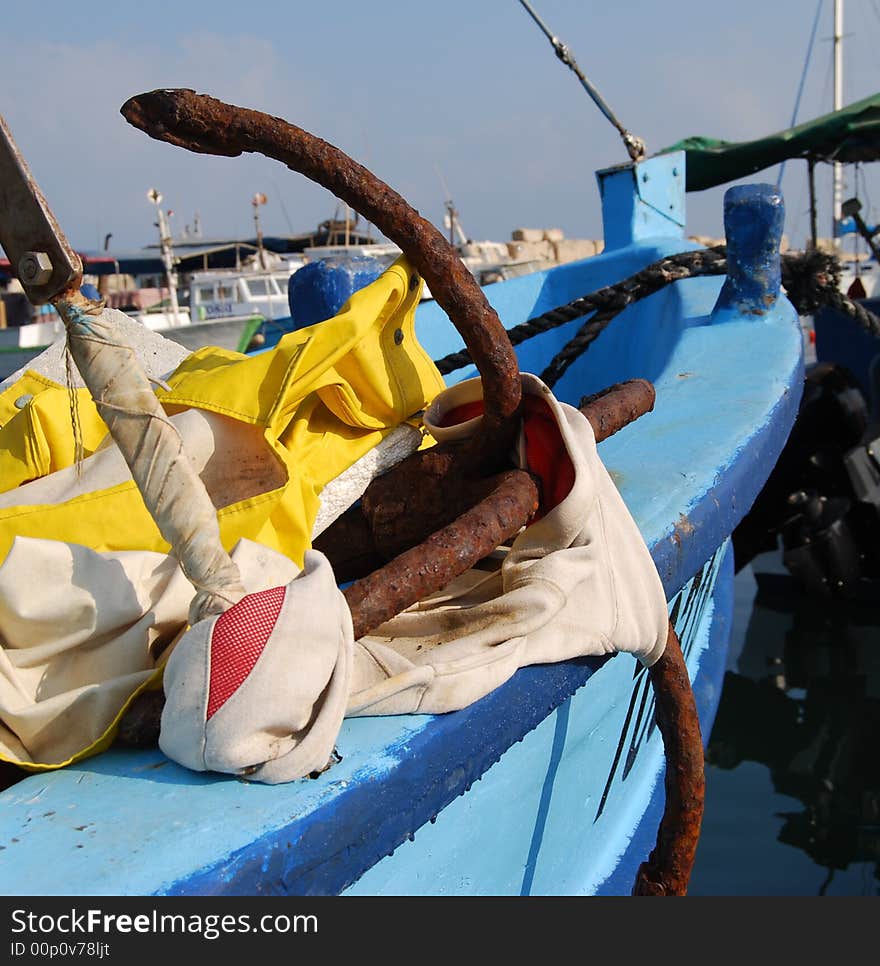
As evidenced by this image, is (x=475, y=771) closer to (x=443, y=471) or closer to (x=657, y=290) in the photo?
(x=443, y=471)

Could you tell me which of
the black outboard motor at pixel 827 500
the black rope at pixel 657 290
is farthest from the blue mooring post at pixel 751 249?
the black outboard motor at pixel 827 500

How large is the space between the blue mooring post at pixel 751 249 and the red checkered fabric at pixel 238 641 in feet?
6.23

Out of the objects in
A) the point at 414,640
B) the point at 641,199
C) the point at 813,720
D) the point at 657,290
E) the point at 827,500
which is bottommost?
the point at 813,720

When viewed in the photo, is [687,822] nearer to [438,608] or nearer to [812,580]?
[438,608]

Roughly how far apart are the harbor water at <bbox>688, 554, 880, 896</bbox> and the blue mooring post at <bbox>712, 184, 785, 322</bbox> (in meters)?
2.00

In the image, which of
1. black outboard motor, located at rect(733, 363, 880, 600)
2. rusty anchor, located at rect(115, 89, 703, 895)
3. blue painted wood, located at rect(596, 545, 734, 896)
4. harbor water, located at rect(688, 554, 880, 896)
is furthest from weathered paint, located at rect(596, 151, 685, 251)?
rusty anchor, located at rect(115, 89, 703, 895)

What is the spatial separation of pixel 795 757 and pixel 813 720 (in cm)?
41

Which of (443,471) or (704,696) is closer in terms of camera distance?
(443,471)

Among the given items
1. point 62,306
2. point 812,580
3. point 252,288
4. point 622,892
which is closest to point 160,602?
point 62,306

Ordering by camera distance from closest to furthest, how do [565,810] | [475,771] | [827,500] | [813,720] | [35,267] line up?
[35,267] < [475,771] < [565,810] < [813,720] < [827,500]

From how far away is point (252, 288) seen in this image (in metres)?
19.3

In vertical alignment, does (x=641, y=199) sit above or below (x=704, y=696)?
above

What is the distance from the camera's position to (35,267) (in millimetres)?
926

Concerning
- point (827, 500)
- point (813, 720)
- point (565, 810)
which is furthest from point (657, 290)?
point (827, 500)
